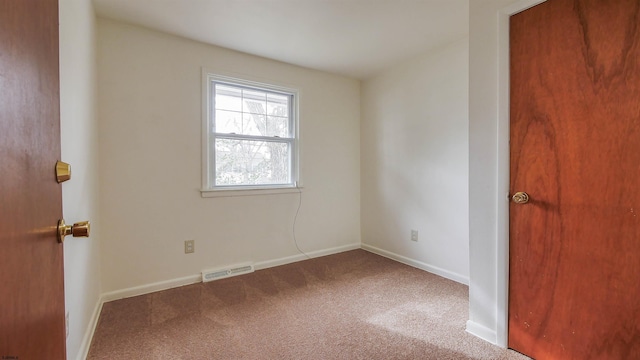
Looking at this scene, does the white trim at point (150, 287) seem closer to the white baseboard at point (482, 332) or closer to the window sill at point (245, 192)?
the window sill at point (245, 192)

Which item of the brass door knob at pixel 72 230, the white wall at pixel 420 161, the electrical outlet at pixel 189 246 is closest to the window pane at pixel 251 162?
the electrical outlet at pixel 189 246

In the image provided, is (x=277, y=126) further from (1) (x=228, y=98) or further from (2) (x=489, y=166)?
(2) (x=489, y=166)

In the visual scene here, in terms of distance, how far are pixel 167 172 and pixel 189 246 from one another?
2.28 ft

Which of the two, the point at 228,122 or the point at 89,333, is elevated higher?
the point at 228,122

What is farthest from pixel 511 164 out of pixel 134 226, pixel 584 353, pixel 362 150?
pixel 134 226

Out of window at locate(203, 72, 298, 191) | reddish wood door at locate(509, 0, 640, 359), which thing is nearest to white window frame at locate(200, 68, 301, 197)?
window at locate(203, 72, 298, 191)

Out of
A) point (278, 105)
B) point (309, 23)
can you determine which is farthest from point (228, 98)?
point (309, 23)

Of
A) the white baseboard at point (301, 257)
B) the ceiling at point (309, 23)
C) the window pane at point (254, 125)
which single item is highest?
the ceiling at point (309, 23)

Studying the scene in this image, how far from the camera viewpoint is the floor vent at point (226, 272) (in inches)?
105

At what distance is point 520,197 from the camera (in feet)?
5.11

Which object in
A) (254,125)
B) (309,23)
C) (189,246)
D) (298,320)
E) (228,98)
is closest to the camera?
(298,320)

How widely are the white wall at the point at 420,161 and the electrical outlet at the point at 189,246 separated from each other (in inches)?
80.8

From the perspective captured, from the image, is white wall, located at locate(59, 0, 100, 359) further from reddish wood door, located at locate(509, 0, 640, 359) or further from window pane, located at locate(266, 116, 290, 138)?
reddish wood door, located at locate(509, 0, 640, 359)

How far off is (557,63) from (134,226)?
3.05 meters
